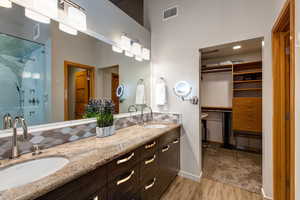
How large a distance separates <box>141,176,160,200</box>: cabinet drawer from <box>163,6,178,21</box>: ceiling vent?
8.10ft

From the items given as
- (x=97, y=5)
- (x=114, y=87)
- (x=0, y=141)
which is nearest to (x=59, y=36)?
(x=97, y=5)

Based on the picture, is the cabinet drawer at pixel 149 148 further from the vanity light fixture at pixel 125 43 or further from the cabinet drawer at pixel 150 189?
the vanity light fixture at pixel 125 43

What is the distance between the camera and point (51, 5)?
1.16 meters

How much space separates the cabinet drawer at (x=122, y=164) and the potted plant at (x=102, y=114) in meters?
0.45

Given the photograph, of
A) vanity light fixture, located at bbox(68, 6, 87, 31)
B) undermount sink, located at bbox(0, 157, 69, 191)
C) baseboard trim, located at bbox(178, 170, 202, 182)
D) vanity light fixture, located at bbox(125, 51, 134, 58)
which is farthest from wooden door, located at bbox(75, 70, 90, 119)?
baseboard trim, located at bbox(178, 170, 202, 182)

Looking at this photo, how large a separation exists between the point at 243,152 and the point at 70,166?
3618 mm

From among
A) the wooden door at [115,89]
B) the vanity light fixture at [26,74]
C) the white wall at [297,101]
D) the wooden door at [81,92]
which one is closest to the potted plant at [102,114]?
the wooden door at [81,92]

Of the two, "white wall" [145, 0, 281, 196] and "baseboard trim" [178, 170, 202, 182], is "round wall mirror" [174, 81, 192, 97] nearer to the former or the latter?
"white wall" [145, 0, 281, 196]

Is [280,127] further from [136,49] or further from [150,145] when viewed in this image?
[136,49]

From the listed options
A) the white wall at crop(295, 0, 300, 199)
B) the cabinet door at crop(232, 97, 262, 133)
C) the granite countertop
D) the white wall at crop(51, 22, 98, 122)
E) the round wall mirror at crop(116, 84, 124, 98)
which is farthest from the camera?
the cabinet door at crop(232, 97, 262, 133)

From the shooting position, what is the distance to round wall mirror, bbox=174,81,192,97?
2.14 m

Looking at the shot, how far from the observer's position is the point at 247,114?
3.04 m

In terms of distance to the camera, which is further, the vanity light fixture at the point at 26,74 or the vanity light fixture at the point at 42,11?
the vanity light fixture at the point at 26,74

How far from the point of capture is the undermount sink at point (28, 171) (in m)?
0.78
